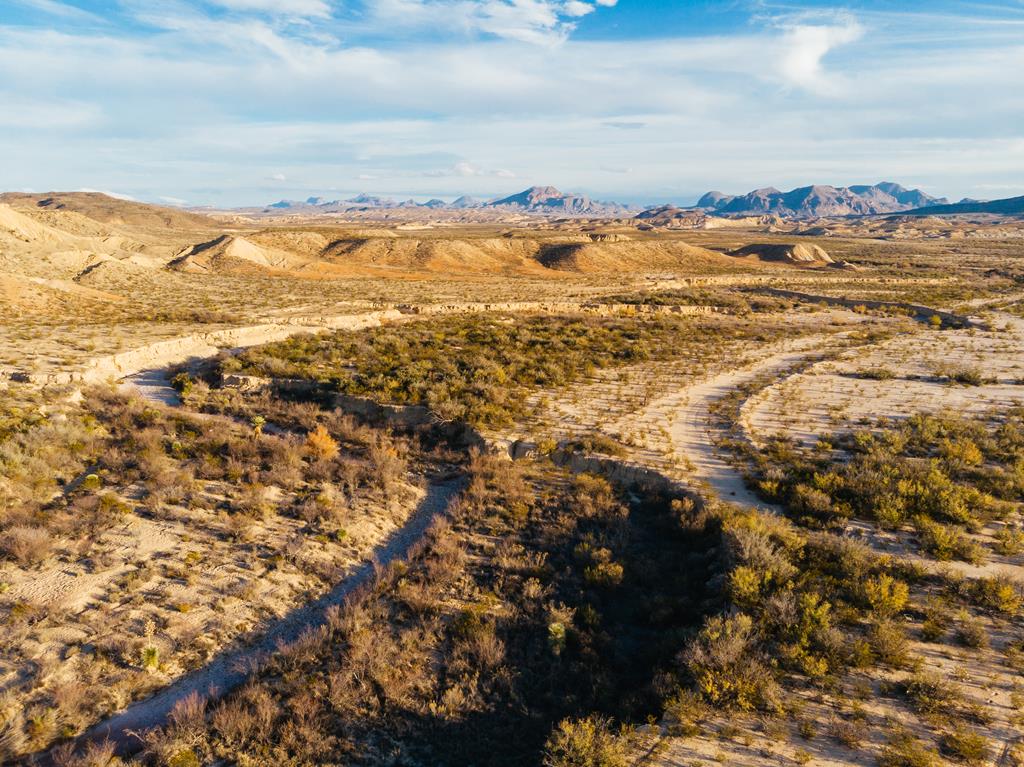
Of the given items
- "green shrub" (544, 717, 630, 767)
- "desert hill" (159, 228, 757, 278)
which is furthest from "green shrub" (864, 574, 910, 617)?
"desert hill" (159, 228, 757, 278)

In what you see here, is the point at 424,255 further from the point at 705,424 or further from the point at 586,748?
the point at 586,748

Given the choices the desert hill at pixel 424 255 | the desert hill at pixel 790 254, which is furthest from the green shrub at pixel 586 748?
the desert hill at pixel 790 254

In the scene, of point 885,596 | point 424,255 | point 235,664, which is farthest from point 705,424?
point 424,255

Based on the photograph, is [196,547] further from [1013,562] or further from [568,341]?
[568,341]

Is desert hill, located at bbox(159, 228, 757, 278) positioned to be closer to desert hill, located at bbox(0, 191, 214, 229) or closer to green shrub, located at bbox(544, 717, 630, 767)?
green shrub, located at bbox(544, 717, 630, 767)

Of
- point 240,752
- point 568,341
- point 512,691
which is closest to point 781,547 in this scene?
point 512,691

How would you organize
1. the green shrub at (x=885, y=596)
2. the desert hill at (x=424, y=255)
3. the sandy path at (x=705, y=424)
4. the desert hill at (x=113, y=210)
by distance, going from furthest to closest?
the desert hill at (x=113, y=210), the desert hill at (x=424, y=255), the sandy path at (x=705, y=424), the green shrub at (x=885, y=596)

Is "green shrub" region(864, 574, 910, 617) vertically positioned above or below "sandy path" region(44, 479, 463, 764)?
above

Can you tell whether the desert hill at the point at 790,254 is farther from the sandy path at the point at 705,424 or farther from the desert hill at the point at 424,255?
the sandy path at the point at 705,424

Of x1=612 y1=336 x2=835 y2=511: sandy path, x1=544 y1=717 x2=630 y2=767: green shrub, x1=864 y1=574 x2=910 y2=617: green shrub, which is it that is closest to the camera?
x1=544 y1=717 x2=630 y2=767: green shrub
